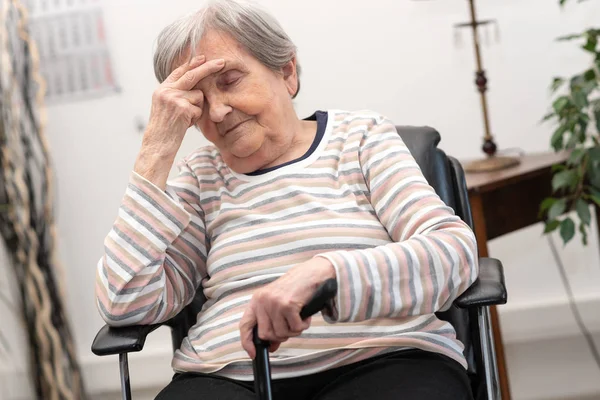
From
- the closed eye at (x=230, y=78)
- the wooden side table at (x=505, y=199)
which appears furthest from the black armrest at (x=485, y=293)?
the wooden side table at (x=505, y=199)

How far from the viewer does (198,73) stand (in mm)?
1450

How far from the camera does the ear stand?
1604mm

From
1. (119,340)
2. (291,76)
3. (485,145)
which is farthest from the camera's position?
(485,145)

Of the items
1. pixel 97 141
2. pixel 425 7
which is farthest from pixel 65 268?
pixel 425 7

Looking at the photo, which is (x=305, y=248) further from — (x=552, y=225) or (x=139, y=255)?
(x=552, y=225)

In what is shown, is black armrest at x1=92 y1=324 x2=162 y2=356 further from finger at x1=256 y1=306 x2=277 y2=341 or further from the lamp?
the lamp

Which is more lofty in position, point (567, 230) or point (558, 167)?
point (558, 167)

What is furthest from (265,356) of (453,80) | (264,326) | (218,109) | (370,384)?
(453,80)

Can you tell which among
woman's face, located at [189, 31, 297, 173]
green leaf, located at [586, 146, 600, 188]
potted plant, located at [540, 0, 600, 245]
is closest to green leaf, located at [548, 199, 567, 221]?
potted plant, located at [540, 0, 600, 245]

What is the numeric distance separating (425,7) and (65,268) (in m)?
1.54

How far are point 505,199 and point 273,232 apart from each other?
941 mm

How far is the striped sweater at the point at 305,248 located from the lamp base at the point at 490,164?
29.0 inches

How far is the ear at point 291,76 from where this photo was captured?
5.26 ft

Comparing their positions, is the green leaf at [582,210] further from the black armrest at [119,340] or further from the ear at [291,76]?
the black armrest at [119,340]
